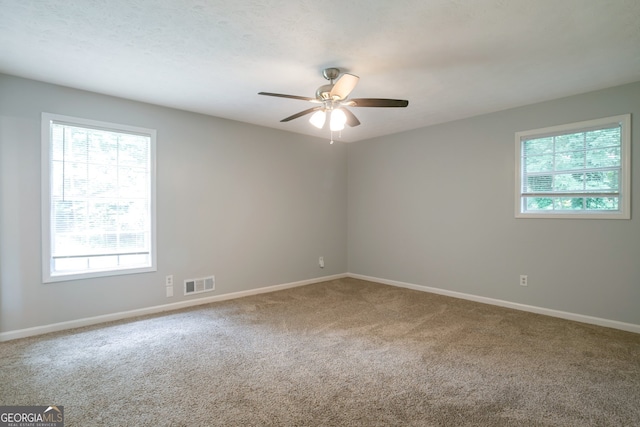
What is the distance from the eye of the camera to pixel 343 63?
9.16ft

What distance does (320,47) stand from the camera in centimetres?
251

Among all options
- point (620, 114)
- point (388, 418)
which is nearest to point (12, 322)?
point (388, 418)

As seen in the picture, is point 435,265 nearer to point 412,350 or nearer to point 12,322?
point 412,350

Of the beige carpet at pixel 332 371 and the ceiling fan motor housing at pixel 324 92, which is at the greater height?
the ceiling fan motor housing at pixel 324 92

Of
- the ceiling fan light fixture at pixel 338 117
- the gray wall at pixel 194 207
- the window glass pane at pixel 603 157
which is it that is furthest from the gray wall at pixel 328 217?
the ceiling fan light fixture at pixel 338 117

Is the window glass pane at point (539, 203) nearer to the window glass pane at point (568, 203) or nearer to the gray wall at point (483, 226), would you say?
the window glass pane at point (568, 203)

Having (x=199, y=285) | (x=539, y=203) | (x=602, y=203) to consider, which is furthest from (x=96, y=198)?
(x=602, y=203)

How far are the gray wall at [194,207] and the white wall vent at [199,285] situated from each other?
7 cm

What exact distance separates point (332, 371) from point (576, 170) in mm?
3338

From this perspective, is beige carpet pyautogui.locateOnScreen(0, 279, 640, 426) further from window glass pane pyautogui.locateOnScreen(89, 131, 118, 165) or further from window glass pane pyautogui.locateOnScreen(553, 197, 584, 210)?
window glass pane pyautogui.locateOnScreen(89, 131, 118, 165)

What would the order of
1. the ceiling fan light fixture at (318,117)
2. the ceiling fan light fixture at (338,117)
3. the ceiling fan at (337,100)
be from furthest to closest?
the ceiling fan light fixture at (318,117) < the ceiling fan light fixture at (338,117) < the ceiling fan at (337,100)

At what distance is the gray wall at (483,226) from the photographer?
3.38 metres

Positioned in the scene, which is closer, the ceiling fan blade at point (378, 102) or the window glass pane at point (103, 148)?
the ceiling fan blade at point (378, 102)

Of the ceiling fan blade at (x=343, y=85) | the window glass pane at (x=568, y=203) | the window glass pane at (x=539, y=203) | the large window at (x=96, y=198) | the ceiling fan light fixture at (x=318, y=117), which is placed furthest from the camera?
the window glass pane at (x=539, y=203)
